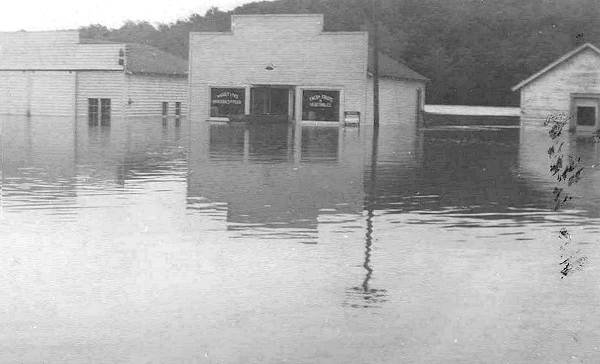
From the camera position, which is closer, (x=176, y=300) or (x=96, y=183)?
(x=176, y=300)

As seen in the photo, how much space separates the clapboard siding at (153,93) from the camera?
229 ft

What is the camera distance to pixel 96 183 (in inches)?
770

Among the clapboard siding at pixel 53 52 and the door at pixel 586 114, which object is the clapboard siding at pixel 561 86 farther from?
the clapboard siding at pixel 53 52

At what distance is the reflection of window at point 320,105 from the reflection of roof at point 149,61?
43.7 ft

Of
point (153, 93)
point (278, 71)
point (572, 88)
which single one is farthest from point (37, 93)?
point (572, 88)

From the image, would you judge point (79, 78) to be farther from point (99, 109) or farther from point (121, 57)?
point (121, 57)

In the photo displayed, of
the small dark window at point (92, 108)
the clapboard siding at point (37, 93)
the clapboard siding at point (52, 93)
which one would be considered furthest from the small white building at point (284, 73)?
the clapboard siding at point (37, 93)

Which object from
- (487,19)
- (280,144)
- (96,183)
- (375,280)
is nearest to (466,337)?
(375,280)

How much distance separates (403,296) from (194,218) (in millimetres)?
5876

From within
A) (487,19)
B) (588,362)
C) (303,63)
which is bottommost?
(588,362)

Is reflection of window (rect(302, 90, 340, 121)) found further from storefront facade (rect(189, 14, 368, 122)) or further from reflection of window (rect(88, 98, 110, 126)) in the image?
reflection of window (rect(88, 98, 110, 126))

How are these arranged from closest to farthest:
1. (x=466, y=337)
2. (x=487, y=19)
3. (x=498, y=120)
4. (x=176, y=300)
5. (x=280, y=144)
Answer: (x=466, y=337) < (x=176, y=300) < (x=280, y=144) < (x=498, y=120) < (x=487, y=19)

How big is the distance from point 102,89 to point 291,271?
61361 mm

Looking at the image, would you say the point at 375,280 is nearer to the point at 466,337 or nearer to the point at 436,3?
the point at 466,337
